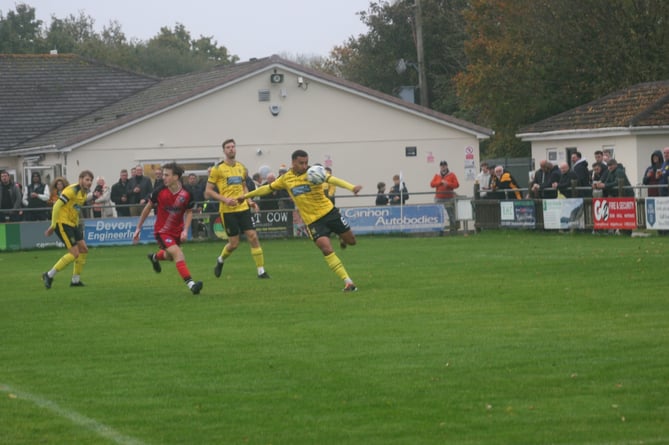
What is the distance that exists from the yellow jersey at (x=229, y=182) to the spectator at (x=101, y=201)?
13180mm

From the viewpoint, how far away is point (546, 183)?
105 ft

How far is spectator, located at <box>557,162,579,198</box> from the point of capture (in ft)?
102

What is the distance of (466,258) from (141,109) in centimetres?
2148

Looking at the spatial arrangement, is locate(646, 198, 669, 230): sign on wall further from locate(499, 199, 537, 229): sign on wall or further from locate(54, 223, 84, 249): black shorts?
locate(54, 223, 84, 249): black shorts

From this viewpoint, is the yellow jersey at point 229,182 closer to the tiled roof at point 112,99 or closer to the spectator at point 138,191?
the spectator at point 138,191

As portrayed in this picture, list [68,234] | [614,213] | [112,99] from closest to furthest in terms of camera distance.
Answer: [68,234], [614,213], [112,99]

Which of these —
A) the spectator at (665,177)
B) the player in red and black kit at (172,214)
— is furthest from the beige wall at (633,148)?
the player in red and black kit at (172,214)

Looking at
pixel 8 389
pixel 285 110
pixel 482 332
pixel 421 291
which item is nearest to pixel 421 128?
pixel 285 110

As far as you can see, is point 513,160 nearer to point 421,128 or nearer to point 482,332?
point 421,128

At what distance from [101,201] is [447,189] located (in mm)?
9492

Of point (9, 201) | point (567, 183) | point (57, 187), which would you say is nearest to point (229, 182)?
point (57, 187)

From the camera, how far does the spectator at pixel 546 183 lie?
31672mm

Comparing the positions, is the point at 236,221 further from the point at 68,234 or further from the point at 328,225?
the point at 328,225

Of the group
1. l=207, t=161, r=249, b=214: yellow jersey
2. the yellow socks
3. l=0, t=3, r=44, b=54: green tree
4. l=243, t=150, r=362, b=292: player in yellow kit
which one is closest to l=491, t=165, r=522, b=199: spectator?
l=207, t=161, r=249, b=214: yellow jersey
